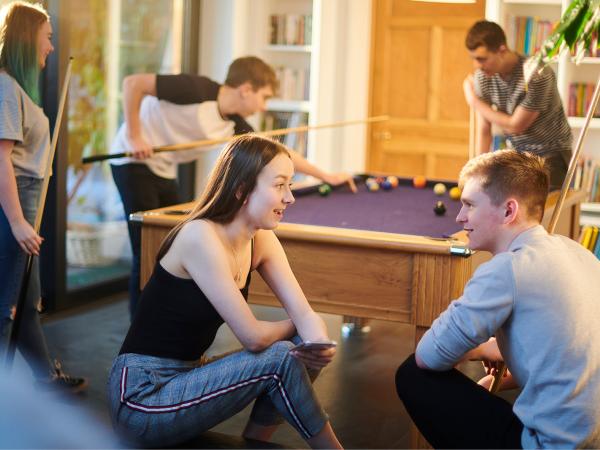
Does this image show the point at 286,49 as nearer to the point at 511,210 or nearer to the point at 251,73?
the point at 251,73

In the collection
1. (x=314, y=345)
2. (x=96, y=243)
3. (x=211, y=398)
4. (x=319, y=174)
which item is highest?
(x=319, y=174)

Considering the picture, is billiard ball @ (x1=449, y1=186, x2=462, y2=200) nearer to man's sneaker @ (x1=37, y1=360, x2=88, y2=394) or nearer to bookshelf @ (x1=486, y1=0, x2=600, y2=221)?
bookshelf @ (x1=486, y1=0, x2=600, y2=221)

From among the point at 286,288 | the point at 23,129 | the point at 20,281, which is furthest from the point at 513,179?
the point at 20,281

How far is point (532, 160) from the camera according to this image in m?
2.30

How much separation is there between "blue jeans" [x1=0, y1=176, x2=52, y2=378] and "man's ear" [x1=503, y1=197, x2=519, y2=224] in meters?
1.80

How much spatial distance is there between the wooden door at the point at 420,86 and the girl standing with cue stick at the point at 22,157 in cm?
350

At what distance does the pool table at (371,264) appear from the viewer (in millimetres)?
2963

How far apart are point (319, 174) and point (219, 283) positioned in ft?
7.03

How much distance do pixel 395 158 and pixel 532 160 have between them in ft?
14.1

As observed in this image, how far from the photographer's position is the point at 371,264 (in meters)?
3.08

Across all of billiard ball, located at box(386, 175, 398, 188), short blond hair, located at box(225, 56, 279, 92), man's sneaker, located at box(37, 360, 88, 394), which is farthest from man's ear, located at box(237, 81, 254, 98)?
man's sneaker, located at box(37, 360, 88, 394)

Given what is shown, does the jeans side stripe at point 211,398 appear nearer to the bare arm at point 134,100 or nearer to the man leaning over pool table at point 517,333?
the man leaning over pool table at point 517,333

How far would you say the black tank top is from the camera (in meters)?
2.40

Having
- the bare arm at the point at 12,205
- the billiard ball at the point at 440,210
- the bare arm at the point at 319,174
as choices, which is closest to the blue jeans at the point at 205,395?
the bare arm at the point at 12,205
